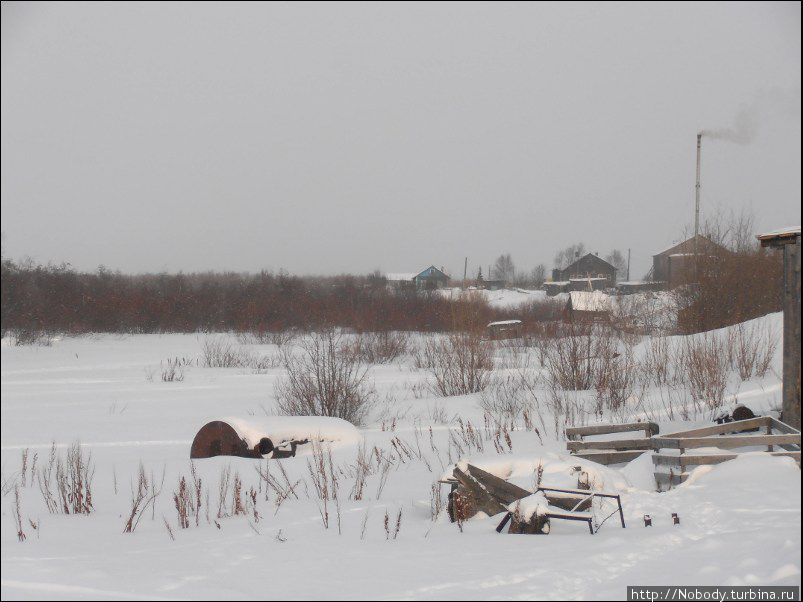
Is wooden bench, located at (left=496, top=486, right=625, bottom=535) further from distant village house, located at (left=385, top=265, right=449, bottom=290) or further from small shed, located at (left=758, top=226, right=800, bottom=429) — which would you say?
distant village house, located at (left=385, top=265, right=449, bottom=290)

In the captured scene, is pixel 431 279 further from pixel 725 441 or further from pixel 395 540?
pixel 395 540

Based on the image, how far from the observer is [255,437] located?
1020cm

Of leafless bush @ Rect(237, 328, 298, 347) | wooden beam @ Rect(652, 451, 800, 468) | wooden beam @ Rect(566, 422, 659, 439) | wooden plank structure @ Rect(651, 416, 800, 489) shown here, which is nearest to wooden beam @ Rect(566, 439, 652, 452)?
wooden beam @ Rect(566, 422, 659, 439)

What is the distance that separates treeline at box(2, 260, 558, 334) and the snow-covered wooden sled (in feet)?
65.3

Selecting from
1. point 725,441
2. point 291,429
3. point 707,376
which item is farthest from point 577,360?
point 725,441

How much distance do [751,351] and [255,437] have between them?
10.2 metres

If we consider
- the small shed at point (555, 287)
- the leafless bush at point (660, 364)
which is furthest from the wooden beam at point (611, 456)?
the small shed at point (555, 287)

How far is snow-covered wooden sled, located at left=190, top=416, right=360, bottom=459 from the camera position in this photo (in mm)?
10180

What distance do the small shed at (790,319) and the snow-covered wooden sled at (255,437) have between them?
6157mm

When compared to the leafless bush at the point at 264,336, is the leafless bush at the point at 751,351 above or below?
above

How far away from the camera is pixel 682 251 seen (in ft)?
69.9

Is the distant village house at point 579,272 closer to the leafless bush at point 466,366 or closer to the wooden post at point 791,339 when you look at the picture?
the leafless bush at point 466,366

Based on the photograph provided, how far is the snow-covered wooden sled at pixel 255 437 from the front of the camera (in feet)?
33.4

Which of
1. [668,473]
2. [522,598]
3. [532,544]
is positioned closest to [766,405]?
[668,473]
